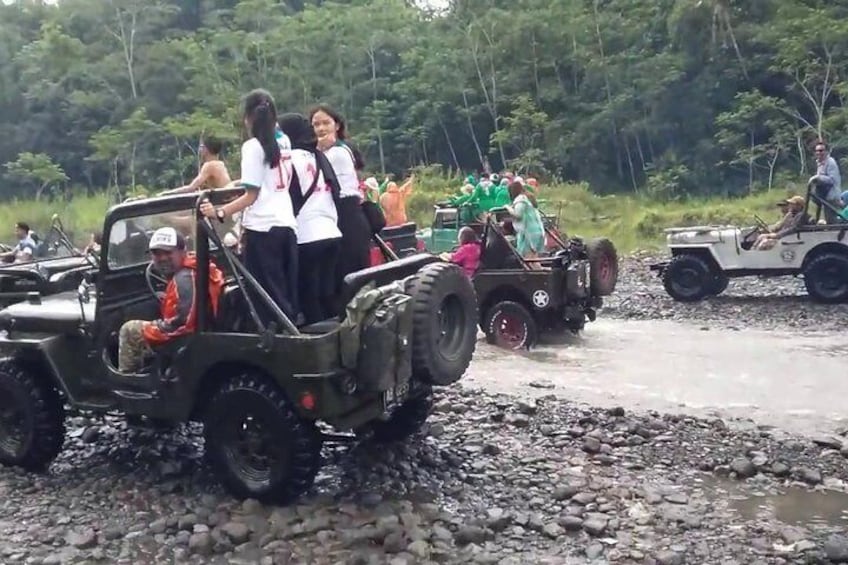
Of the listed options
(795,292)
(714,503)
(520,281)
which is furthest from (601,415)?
(795,292)

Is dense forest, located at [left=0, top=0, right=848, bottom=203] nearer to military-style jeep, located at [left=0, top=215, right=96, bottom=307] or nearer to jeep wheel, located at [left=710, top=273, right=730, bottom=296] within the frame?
jeep wheel, located at [left=710, top=273, right=730, bottom=296]

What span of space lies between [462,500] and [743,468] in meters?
2.00

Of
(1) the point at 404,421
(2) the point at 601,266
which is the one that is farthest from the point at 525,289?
(1) the point at 404,421

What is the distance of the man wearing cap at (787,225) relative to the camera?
16.1m

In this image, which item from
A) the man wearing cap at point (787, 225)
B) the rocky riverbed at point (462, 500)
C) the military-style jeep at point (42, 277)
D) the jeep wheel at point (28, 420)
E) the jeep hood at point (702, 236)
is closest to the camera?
the rocky riverbed at point (462, 500)

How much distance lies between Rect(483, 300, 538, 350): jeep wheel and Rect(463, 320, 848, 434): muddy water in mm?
183

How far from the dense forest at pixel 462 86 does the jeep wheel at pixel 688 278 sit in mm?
16770

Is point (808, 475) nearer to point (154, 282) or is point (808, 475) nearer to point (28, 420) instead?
point (154, 282)

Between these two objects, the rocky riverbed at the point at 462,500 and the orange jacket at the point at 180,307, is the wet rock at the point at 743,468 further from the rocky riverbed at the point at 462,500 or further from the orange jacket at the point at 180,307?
the orange jacket at the point at 180,307

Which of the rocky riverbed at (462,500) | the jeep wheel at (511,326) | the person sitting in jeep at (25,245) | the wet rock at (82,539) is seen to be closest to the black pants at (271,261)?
the rocky riverbed at (462,500)

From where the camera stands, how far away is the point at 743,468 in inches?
280

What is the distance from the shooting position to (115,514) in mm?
6316

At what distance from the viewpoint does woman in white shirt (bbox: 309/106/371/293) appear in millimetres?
6918

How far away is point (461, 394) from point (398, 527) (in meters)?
3.02
